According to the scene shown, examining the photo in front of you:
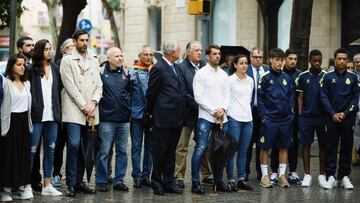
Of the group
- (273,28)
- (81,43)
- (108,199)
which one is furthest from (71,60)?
(273,28)

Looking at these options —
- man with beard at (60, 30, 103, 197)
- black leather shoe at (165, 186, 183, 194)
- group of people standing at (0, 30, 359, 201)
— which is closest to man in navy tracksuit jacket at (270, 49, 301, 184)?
group of people standing at (0, 30, 359, 201)

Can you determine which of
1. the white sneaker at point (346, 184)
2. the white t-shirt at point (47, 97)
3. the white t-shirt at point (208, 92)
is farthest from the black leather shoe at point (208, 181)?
the white t-shirt at point (47, 97)

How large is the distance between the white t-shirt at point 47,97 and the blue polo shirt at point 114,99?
34.4 inches

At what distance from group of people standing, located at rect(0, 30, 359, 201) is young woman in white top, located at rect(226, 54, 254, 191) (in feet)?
0.05

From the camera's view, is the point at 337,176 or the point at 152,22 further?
the point at 152,22

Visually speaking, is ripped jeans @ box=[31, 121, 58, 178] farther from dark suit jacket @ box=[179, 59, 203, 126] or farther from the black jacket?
dark suit jacket @ box=[179, 59, 203, 126]

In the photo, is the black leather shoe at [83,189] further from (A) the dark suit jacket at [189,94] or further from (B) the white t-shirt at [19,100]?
(A) the dark suit jacket at [189,94]

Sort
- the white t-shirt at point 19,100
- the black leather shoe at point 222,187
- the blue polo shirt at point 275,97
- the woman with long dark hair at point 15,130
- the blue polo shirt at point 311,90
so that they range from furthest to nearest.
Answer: the blue polo shirt at point 311,90, the blue polo shirt at point 275,97, the black leather shoe at point 222,187, the white t-shirt at point 19,100, the woman with long dark hair at point 15,130

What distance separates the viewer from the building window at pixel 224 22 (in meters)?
35.2

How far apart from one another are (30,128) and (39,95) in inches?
21.0

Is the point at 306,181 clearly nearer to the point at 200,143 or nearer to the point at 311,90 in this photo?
the point at 311,90

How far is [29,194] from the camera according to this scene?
12227 millimetres

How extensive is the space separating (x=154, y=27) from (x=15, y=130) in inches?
Result: 1126

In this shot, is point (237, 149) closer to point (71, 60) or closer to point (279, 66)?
point (279, 66)
